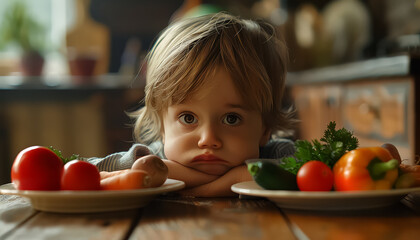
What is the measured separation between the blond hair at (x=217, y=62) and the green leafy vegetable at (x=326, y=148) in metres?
0.27

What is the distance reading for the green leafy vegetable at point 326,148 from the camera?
92cm

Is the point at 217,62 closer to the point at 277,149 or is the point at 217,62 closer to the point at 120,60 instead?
the point at 277,149

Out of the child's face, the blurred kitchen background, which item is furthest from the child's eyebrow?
the blurred kitchen background

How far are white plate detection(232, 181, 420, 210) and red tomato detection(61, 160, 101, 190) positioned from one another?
250mm

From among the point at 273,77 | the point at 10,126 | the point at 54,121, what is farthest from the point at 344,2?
the point at 273,77

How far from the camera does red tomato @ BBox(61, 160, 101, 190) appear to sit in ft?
2.86

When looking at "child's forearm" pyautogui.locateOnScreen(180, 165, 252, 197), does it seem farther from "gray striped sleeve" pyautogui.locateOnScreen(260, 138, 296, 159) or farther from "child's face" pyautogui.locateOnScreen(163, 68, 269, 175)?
"gray striped sleeve" pyautogui.locateOnScreen(260, 138, 296, 159)

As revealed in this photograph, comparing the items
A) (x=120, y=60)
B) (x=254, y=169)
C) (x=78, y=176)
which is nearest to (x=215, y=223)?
(x=254, y=169)

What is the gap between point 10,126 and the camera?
4539 mm

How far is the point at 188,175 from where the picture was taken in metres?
1.15

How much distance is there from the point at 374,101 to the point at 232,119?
1586mm

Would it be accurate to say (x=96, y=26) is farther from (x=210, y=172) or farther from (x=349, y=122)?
(x=210, y=172)

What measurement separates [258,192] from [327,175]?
0.38ft

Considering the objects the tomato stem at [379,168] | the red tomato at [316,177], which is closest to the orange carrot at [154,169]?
the red tomato at [316,177]
